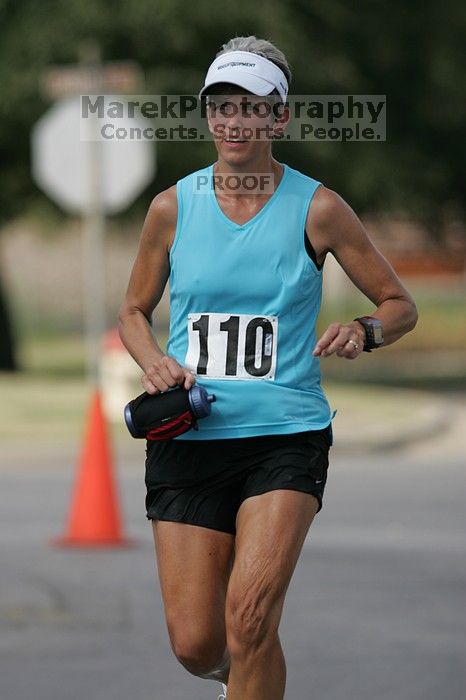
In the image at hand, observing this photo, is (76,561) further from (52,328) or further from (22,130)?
(52,328)

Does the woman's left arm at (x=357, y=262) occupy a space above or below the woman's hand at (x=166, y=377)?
above

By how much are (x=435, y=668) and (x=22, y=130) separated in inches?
791

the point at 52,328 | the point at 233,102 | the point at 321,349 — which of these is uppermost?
the point at 233,102

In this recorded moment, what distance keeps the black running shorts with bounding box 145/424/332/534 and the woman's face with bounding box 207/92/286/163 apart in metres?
0.80

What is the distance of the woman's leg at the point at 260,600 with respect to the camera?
4.84 m

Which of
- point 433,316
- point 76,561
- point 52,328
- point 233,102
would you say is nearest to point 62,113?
point 76,561

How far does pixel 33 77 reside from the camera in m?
25.1

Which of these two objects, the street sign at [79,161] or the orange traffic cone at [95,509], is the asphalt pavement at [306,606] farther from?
the street sign at [79,161]

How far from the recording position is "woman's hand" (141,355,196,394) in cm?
493

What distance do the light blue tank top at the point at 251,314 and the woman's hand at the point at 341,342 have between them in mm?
126

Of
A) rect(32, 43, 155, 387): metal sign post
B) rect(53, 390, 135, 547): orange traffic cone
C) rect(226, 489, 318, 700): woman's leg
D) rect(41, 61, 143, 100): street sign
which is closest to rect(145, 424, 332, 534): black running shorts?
rect(226, 489, 318, 700): woman's leg

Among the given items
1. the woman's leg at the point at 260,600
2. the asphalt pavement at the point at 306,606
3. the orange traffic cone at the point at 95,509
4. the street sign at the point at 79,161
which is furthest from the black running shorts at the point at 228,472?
the street sign at the point at 79,161

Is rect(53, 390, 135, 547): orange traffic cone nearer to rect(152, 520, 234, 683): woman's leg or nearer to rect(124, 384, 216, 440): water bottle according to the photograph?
rect(152, 520, 234, 683): woman's leg

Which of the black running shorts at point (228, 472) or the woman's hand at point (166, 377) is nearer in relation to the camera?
the woman's hand at point (166, 377)
